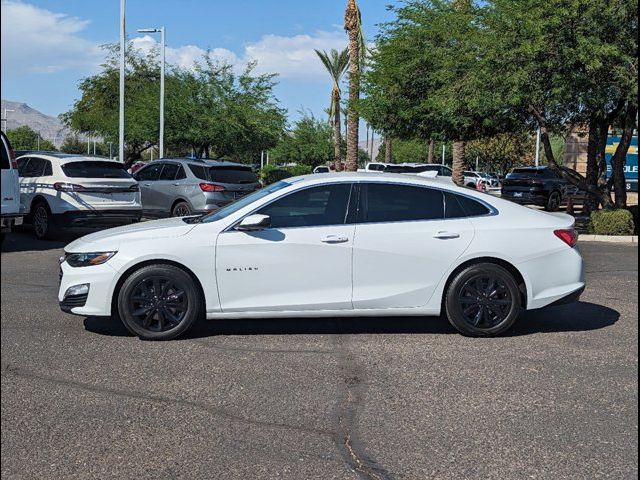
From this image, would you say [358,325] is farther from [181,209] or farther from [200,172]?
[181,209]

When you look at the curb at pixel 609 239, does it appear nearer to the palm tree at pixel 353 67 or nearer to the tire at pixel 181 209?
the tire at pixel 181 209

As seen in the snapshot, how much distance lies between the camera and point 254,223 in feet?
20.7

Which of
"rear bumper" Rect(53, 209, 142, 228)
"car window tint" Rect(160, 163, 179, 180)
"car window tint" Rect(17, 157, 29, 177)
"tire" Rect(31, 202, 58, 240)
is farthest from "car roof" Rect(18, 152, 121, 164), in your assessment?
"car window tint" Rect(160, 163, 179, 180)

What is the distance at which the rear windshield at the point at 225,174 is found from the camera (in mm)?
16000

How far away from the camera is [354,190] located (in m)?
6.78

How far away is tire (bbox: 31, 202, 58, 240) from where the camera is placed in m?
13.6

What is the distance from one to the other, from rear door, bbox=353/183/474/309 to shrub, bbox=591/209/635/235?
11208mm

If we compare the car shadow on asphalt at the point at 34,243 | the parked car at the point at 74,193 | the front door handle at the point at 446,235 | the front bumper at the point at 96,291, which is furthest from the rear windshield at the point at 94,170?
the front door handle at the point at 446,235

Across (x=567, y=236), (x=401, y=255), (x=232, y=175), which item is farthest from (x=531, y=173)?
(x=401, y=255)

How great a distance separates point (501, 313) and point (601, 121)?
13.8 m

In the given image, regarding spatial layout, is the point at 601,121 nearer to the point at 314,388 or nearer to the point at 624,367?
the point at 624,367

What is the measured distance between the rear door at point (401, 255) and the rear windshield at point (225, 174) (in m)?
9.70

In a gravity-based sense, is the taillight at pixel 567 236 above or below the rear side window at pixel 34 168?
below

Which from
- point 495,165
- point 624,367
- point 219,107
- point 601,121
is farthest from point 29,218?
point 495,165
